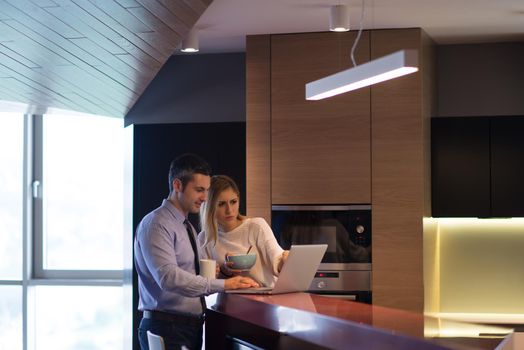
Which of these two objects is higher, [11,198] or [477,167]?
[477,167]

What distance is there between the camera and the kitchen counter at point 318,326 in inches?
109

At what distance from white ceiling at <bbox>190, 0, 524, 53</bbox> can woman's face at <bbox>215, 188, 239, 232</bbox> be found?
4.10 ft

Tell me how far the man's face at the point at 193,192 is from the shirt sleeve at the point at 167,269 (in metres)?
0.22

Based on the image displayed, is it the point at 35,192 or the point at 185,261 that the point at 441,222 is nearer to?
the point at 185,261

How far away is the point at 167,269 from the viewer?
13.1 feet

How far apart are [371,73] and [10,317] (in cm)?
640

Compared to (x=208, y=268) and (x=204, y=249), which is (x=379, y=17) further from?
(x=208, y=268)

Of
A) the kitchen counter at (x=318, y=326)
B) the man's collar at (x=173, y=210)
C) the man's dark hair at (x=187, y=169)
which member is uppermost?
the man's dark hair at (x=187, y=169)

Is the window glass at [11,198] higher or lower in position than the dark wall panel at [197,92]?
lower

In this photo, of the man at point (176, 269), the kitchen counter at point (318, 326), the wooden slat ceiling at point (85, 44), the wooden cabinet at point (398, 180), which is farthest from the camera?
the wooden cabinet at point (398, 180)

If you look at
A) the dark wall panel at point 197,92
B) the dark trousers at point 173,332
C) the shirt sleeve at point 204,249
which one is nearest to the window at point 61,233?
the dark wall panel at point 197,92

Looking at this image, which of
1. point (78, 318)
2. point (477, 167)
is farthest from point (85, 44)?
point (78, 318)

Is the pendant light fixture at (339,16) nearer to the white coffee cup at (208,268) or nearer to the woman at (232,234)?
the woman at (232,234)

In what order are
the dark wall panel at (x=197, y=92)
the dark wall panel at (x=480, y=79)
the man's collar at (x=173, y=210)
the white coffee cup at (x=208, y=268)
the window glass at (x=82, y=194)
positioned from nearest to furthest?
the white coffee cup at (x=208, y=268)
the man's collar at (x=173, y=210)
the dark wall panel at (x=480, y=79)
the dark wall panel at (x=197, y=92)
the window glass at (x=82, y=194)
